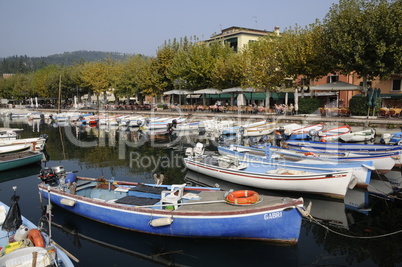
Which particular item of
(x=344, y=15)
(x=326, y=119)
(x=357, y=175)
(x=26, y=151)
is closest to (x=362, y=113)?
(x=326, y=119)

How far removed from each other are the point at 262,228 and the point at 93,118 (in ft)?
165

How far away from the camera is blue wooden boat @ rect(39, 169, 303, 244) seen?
10156 millimetres

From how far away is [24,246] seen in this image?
8609 mm

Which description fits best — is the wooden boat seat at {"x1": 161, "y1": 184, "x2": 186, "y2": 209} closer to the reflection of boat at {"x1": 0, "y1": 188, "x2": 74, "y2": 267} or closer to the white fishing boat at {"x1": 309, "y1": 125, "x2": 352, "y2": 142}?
the reflection of boat at {"x1": 0, "y1": 188, "x2": 74, "y2": 267}

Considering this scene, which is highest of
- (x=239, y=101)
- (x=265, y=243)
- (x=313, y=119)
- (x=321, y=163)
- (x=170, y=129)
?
(x=239, y=101)

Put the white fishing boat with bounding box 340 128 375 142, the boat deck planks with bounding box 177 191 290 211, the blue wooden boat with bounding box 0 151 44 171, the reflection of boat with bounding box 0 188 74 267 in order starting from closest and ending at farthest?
the reflection of boat with bounding box 0 188 74 267, the boat deck planks with bounding box 177 191 290 211, the blue wooden boat with bounding box 0 151 44 171, the white fishing boat with bounding box 340 128 375 142

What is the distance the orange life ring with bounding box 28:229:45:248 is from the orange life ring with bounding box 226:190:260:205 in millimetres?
6085

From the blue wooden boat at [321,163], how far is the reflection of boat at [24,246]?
12175mm

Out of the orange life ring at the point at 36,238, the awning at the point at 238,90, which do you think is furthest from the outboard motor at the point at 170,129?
the orange life ring at the point at 36,238

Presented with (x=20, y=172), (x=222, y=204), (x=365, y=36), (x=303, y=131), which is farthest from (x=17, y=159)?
(x=365, y=36)

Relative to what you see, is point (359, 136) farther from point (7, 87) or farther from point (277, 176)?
point (7, 87)

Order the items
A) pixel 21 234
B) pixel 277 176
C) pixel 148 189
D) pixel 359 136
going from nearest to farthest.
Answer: pixel 21 234, pixel 148 189, pixel 277 176, pixel 359 136

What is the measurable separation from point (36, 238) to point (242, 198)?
21.7ft

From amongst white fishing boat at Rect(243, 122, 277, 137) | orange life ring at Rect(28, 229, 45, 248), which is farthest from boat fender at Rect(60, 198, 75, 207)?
white fishing boat at Rect(243, 122, 277, 137)
